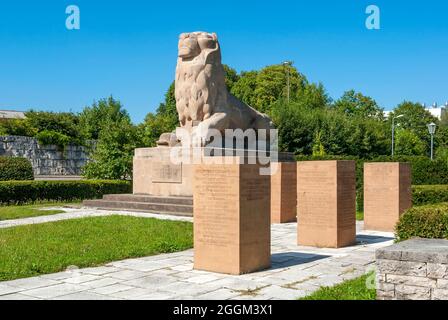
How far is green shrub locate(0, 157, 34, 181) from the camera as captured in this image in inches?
767

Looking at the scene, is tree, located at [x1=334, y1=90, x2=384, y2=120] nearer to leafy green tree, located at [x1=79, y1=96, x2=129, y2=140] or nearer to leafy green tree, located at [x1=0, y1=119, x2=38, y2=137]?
leafy green tree, located at [x1=79, y1=96, x2=129, y2=140]

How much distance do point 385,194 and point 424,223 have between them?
16.3 ft

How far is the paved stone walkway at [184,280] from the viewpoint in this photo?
5.66 metres

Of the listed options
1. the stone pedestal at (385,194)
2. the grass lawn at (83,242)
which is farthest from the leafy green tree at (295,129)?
the grass lawn at (83,242)

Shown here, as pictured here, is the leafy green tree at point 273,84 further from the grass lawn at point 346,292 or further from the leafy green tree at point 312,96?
the grass lawn at point 346,292

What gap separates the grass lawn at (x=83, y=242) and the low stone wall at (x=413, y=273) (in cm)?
418

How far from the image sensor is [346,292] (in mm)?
5691

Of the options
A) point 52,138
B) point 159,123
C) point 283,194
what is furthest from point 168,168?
point 159,123

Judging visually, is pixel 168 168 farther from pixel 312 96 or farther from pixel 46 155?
pixel 312 96

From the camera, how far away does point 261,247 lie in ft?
23.5

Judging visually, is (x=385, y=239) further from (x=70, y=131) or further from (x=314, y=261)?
(x=70, y=131)

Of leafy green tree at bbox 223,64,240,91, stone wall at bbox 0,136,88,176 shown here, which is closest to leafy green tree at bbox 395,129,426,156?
leafy green tree at bbox 223,64,240,91
